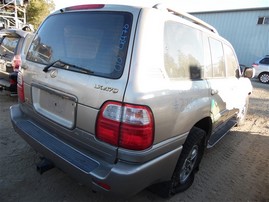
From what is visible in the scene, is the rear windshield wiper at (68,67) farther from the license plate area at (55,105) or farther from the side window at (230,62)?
the side window at (230,62)

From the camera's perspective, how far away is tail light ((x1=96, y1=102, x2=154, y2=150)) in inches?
68.1

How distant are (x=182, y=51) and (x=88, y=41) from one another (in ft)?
2.92

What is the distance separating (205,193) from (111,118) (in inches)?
67.9

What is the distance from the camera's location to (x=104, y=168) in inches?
71.9

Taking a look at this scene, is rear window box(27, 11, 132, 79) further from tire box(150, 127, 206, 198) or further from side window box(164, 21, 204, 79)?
tire box(150, 127, 206, 198)

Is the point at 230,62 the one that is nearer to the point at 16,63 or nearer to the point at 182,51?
the point at 182,51

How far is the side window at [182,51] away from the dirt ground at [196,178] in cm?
142

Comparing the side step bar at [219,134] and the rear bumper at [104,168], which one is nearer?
the rear bumper at [104,168]

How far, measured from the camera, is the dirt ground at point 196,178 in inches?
99.0

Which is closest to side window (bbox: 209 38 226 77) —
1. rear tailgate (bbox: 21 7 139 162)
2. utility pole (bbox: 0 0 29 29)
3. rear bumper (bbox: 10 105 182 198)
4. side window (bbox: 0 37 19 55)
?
rear bumper (bbox: 10 105 182 198)

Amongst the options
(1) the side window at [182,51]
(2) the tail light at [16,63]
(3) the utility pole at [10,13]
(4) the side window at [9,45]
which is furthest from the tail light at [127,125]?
(3) the utility pole at [10,13]

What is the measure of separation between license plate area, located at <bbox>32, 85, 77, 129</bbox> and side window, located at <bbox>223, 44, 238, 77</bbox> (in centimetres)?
254

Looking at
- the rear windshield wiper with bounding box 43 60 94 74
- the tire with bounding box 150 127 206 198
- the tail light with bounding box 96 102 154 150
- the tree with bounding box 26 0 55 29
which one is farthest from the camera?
the tree with bounding box 26 0 55 29

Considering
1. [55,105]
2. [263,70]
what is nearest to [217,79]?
[55,105]
